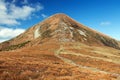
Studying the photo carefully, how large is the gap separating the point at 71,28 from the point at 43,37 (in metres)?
26.1

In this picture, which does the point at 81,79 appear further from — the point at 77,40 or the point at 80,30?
the point at 80,30

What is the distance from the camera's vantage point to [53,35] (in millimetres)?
155750

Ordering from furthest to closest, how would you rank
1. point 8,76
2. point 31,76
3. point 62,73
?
point 62,73 → point 31,76 → point 8,76

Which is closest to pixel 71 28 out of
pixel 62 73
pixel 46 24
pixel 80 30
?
pixel 80 30

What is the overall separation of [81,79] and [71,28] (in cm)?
14156

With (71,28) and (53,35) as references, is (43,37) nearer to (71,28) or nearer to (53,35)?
(53,35)

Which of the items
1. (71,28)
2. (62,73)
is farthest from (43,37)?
(62,73)

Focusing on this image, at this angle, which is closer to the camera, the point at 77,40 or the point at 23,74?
the point at 23,74

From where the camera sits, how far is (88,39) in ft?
524

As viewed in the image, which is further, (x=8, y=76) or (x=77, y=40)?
(x=77, y=40)

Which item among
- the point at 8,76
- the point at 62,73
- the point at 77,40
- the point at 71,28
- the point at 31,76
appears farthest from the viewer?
the point at 71,28

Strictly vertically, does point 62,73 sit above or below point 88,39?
below

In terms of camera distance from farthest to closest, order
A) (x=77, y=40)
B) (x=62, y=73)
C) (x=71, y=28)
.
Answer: (x=71, y=28) < (x=77, y=40) < (x=62, y=73)

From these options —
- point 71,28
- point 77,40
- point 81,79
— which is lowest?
point 81,79
